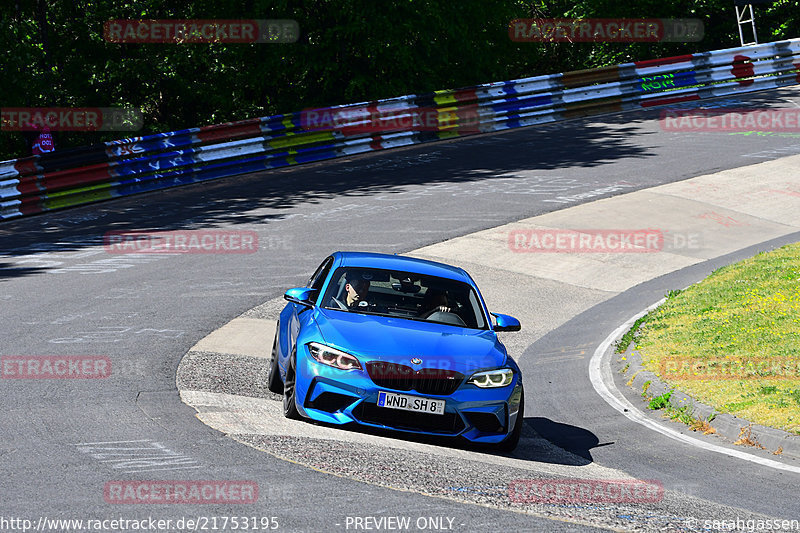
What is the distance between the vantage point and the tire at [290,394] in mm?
8558

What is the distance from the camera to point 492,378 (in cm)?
840

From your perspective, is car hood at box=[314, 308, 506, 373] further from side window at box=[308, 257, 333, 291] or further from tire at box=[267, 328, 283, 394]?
tire at box=[267, 328, 283, 394]

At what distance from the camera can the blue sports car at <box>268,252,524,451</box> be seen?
26.7ft

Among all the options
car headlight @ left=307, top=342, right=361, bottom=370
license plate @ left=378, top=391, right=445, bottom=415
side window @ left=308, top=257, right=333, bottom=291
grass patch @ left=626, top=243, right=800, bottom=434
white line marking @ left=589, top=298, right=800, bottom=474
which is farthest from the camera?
side window @ left=308, top=257, right=333, bottom=291

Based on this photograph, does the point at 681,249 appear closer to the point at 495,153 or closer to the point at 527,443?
the point at 495,153

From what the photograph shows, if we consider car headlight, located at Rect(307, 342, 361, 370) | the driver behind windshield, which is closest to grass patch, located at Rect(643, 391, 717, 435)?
the driver behind windshield

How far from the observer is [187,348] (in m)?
11.3

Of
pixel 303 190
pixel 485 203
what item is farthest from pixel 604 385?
pixel 303 190

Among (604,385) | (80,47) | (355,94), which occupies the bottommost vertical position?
(604,385)

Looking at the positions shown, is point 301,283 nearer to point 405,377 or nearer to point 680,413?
point 680,413

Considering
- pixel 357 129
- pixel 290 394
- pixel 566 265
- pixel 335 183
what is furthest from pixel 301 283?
pixel 357 129

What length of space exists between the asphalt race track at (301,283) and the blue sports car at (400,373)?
0.80ft

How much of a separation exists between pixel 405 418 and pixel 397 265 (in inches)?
83.9

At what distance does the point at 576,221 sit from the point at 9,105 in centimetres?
1407
